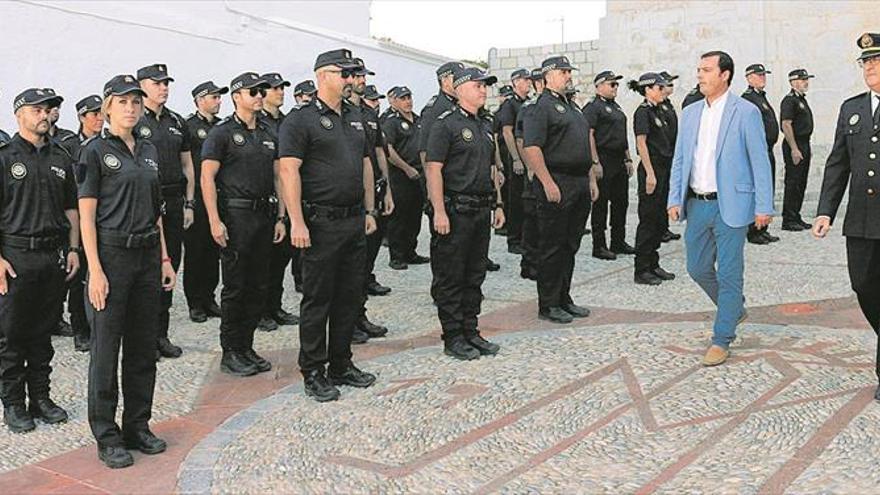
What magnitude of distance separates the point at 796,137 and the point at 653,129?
11.6 feet

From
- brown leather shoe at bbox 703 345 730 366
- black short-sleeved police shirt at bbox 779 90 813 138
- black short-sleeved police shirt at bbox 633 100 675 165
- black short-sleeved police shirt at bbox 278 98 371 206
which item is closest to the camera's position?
black short-sleeved police shirt at bbox 278 98 371 206

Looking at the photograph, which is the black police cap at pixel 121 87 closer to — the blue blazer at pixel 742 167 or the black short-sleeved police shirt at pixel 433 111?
the black short-sleeved police shirt at pixel 433 111

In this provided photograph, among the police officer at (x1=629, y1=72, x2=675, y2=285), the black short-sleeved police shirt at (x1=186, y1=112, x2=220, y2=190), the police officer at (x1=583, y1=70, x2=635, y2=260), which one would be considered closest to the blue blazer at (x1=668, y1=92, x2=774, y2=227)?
the police officer at (x1=629, y1=72, x2=675, y2=285)

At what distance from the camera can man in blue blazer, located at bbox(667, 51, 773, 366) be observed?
5422 millimetres

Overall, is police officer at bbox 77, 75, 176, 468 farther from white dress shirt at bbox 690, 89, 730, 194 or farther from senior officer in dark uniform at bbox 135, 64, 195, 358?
white dress shirt at bbox 690, 89, 730, 194

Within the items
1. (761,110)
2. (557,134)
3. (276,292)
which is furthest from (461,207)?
(761,110)

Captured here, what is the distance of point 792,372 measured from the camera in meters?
5.11

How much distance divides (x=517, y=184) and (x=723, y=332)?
5.31m

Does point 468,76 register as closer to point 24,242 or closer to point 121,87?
point 121,87

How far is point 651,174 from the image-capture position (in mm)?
8305

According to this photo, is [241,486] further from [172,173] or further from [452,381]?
[172,173]

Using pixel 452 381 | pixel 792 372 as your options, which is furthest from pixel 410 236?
pixel 792 372

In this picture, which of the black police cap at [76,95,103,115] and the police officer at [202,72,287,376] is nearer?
the police officer at [202,72,287,376]

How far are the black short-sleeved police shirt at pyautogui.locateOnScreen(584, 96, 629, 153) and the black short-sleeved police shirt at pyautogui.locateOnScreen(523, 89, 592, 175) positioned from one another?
8.59 ft
